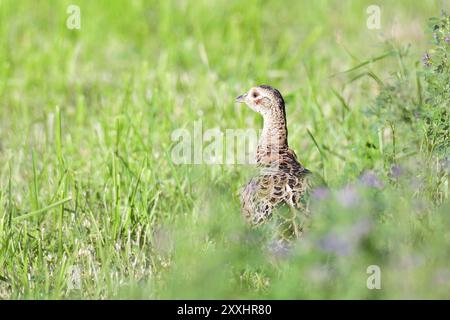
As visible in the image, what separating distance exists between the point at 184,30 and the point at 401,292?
5348 mm

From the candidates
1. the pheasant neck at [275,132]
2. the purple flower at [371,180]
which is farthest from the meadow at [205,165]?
the pheasant neck at [275,132]

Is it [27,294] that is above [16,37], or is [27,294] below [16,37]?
below

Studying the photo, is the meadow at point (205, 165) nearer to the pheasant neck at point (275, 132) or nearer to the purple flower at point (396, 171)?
the purple flower at point (396, 171)

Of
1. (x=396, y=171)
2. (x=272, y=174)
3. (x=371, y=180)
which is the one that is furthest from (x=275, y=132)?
(x=396, y=171)

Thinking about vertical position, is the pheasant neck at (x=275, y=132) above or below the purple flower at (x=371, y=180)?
above

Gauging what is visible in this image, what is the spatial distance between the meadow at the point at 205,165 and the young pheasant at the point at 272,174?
0.10 meters

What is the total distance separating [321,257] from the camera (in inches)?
156

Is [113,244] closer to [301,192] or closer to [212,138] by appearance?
[301,192]

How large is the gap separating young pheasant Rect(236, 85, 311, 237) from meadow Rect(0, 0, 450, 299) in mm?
97

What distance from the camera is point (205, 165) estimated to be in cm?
571

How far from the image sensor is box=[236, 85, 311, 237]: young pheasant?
14.8ft

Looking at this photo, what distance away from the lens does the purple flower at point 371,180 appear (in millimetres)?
4792

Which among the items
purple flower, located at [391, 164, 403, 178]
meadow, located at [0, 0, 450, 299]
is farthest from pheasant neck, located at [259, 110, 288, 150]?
purple flower, located at [391, 164, 403, 178]
